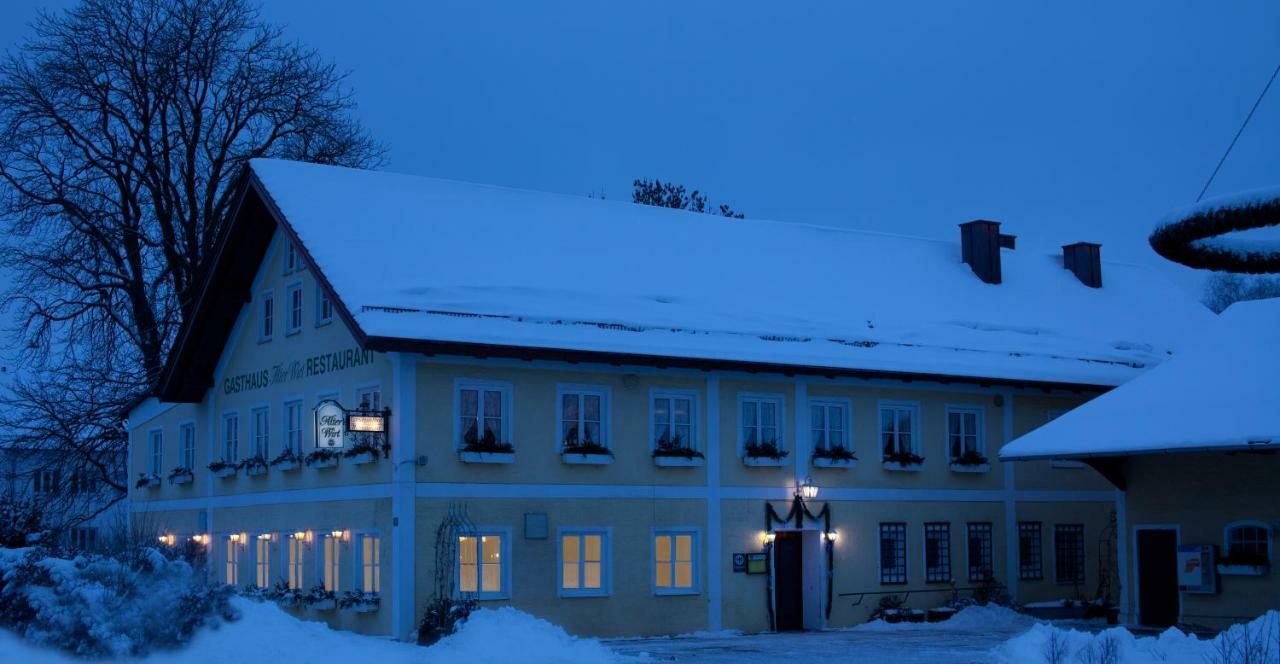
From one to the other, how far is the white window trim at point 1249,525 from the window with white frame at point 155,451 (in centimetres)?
2182

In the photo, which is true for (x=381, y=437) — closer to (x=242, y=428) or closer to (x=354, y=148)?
(x=242, y=428)

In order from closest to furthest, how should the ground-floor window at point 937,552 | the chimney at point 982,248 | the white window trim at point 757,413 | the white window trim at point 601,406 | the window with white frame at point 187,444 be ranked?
the white window trim at point 601,406, the white window trim at point 757,413, the ground-floor window at point 937,552, the window with white frame at point 187,444, the chimney at point 982,248

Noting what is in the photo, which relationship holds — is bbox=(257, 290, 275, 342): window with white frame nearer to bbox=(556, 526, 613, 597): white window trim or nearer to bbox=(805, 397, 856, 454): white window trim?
bbox=(556, 526, 613, 597): white window trim

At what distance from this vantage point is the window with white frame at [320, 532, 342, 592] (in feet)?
90.9

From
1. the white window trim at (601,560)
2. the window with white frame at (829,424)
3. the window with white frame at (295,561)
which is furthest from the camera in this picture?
the window with white frame at (829,424)

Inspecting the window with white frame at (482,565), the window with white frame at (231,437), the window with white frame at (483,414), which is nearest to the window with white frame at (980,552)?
the window with white frame at (482,565)

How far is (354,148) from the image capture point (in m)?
42.7

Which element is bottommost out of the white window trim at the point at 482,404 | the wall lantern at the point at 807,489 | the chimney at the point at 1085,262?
the wall lantern at the point at 807,489

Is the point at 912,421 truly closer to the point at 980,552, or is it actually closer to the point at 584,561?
the point at 980,552

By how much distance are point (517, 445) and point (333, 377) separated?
12.7 feet

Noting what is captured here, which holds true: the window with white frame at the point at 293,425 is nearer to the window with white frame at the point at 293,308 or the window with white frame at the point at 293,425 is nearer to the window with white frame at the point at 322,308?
the window with white frame at the point at 293,308

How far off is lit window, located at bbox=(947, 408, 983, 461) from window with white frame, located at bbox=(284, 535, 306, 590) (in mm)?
12790

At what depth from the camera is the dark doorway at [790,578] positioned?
3016cm

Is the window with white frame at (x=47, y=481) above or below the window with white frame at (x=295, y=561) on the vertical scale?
above
